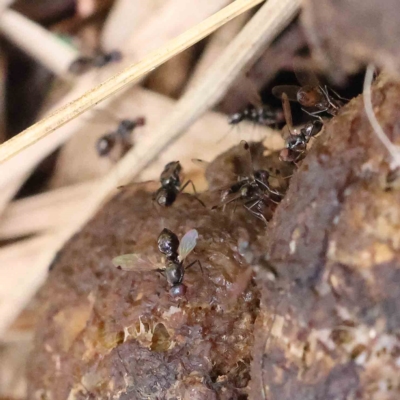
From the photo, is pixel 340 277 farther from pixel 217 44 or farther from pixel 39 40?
pixel 39 40

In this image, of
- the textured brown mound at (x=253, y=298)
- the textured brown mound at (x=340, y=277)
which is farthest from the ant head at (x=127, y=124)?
the textured brown mound at (x=340, y=277)

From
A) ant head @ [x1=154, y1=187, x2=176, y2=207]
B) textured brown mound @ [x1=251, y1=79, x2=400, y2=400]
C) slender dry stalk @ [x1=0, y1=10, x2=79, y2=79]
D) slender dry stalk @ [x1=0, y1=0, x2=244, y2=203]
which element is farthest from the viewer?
slender dry stalk @ [x1=0, y1=10, x2=79, y2=79]

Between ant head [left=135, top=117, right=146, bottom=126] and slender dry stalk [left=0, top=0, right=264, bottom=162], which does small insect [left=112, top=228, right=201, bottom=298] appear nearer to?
slender dry stalk [left=0, top=0, right=264, bottom=162]

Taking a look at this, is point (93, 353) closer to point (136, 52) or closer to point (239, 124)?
point (239, 124)

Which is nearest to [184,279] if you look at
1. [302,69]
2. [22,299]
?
[302,69]

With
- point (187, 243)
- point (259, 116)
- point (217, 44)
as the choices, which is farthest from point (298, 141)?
point (217, 44)

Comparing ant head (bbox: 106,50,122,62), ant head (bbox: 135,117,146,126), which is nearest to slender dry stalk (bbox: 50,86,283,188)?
ant head (bbox: 135,117,146,126)
